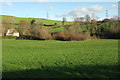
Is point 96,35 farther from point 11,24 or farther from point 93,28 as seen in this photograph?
point 11,24

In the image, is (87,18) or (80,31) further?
(87,18)

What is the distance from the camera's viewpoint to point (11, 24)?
6519 centimetres

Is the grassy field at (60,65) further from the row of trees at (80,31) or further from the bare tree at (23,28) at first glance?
the bare tree at (23,28)

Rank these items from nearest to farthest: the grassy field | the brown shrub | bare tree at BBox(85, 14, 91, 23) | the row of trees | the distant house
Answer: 1. the grassy field
2. the row of trees
3. the brown shrub
4. bare tree at BBox(85, 14, 91, 23)
5. the distant house

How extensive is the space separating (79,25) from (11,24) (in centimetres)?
3736

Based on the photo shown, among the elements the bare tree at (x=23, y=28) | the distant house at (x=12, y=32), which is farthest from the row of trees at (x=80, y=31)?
the distant house at (x=12, y=32)

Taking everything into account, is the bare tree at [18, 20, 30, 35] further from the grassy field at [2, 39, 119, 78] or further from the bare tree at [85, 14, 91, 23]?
the grassy field at [2, 39, 119, 78]

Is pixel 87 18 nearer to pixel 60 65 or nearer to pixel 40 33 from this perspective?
pixel 40 33

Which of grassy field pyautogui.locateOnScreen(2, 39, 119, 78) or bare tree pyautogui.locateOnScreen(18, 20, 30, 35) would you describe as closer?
grassy field pyautogui.locateOnScreen(2, 39, 119, 78)

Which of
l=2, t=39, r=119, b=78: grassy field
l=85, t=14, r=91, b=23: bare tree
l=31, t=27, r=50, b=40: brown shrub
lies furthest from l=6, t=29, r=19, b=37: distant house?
l=2, t=39, r=119, b=78: grassy field

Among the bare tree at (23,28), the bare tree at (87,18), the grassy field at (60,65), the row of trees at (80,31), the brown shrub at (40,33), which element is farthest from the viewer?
the bare tree at (23,28)

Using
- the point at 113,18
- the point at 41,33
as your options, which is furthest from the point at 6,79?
the point at 113,18

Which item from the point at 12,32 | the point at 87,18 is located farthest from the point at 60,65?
the point at 12,32

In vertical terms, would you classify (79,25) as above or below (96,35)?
above
